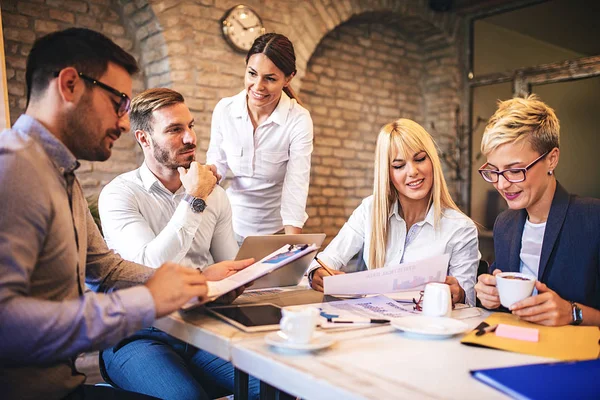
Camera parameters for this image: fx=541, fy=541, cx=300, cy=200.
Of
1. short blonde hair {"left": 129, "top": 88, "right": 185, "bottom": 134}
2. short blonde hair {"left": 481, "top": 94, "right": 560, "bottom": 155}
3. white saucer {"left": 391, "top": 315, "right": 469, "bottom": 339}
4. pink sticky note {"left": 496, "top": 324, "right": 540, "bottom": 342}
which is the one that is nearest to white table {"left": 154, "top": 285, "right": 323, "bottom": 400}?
white saucer {"left": 391, "top": 315, "right": 469, "bottom": 339}

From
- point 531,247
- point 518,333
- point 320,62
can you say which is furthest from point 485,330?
point 320,62

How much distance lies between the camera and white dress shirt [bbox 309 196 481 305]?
1.95m

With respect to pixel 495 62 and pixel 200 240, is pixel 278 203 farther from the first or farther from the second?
→ pixel 495 62

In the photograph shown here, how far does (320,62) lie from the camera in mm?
5340

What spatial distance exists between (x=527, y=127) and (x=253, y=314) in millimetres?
1021

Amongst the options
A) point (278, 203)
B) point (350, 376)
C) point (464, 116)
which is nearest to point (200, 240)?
Answer: point (278, 203)

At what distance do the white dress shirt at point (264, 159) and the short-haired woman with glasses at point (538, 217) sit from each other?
116 cm

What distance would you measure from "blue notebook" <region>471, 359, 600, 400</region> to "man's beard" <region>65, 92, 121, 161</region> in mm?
952

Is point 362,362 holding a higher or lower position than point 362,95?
lower

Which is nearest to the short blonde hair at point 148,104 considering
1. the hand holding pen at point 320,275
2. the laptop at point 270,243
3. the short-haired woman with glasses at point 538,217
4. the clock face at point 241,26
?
the laptop at point 270,243

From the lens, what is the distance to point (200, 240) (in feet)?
7.08

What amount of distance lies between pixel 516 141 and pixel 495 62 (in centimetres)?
465

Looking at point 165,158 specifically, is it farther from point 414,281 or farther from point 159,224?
point 414,281

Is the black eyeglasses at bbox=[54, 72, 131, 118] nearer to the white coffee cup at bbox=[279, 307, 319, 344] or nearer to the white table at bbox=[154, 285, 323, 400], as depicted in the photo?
the white table at bbox=[154, 285, 323, 400]
